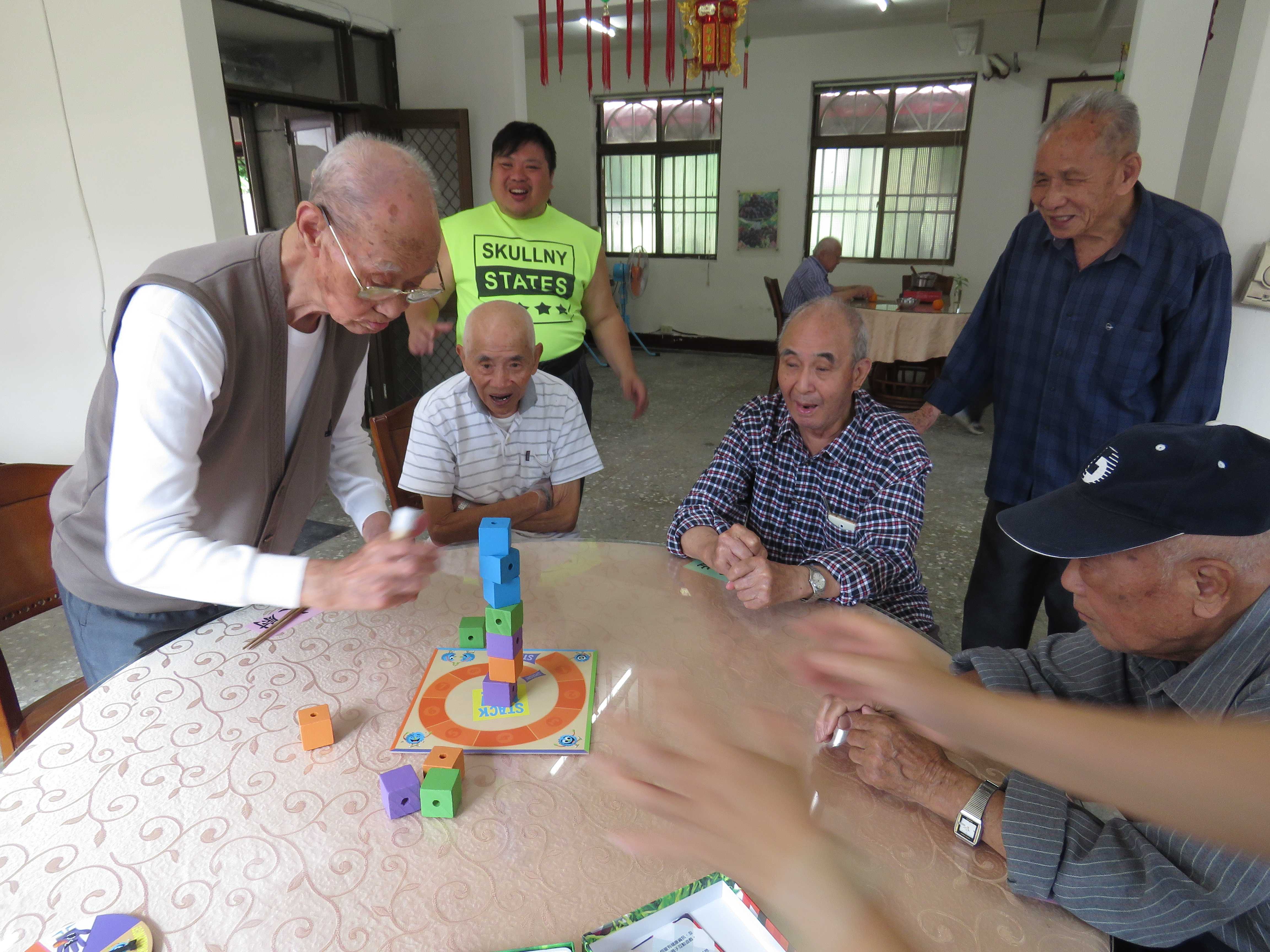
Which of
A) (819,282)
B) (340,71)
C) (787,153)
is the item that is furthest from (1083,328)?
(787,153)

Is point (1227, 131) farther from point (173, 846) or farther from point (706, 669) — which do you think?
point (173, 846)

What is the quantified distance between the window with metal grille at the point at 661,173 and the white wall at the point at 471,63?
13.5 feet

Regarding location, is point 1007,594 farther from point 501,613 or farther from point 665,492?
point 665,492

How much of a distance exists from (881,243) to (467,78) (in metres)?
5.26

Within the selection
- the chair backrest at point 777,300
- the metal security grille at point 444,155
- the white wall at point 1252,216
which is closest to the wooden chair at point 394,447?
the white wall at point 1252,216

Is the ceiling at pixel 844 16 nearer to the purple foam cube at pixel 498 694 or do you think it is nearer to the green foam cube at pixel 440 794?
the purple foam cube at pixel 498 694

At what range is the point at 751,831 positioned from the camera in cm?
54

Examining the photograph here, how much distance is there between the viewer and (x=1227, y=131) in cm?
276

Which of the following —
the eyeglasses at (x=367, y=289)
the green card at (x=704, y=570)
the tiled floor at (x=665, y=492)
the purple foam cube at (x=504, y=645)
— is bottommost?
the tiled floor at (x=665, y=492)

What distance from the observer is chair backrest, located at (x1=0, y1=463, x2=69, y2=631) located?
63.3 inches

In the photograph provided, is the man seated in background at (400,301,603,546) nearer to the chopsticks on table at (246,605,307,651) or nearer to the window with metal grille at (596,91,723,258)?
the chopsticks on table at (246,605,307,651)

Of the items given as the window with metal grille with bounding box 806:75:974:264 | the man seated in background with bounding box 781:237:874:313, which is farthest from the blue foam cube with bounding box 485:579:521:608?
the window with metal grille with bounding box 806:75:974:264

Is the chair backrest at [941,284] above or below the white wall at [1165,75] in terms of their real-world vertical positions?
below

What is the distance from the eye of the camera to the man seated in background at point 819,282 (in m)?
5.78
